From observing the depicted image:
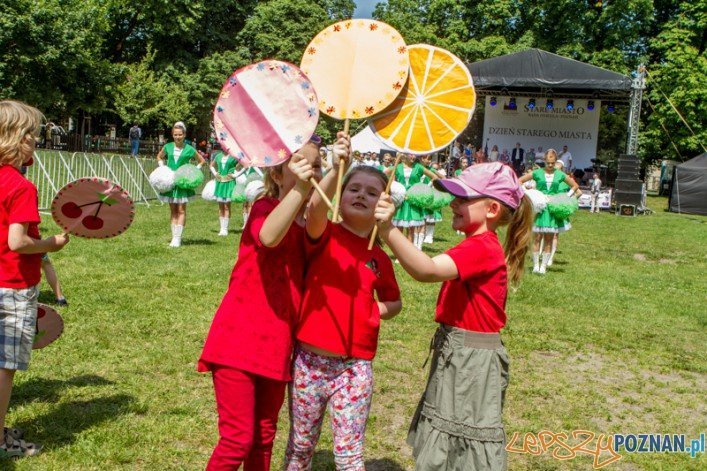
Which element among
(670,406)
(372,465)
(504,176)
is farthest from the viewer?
(670,406)

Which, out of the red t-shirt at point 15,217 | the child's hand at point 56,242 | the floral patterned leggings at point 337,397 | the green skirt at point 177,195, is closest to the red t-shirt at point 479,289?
the floral patterned leggings at point 337,397

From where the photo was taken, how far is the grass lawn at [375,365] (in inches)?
167

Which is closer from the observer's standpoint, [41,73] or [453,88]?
[453,88]

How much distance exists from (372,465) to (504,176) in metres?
1.98

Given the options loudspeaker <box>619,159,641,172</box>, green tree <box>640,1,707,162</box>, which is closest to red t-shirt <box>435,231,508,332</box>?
loudspeaker <box>619,159,641,172</box>

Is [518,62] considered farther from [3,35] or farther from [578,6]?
[3,35]

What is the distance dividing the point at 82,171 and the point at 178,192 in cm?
704

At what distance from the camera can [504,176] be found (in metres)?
3.04

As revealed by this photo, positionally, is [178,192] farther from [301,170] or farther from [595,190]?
[595,190]

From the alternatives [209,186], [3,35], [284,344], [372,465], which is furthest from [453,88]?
[3,35]

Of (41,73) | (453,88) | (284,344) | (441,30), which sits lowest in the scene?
(284,344)

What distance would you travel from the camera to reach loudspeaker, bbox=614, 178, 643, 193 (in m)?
26.0

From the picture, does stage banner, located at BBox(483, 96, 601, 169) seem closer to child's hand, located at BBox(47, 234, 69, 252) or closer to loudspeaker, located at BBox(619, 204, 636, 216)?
loudspeaker, located at BBox(619, 204, 636, 216)

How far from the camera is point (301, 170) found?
101 inches
